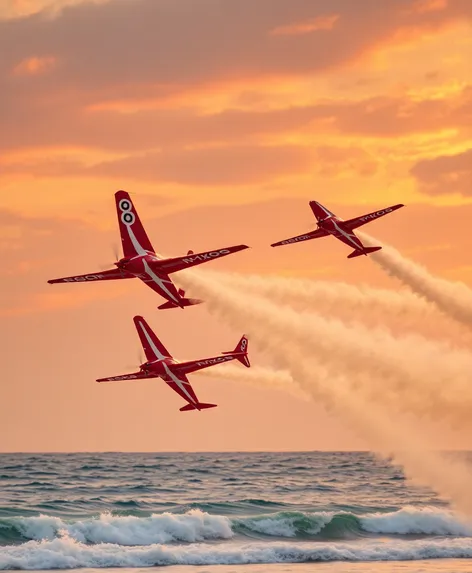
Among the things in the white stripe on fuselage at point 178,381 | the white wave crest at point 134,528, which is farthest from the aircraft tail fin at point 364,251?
the white wave crest at point 134,528

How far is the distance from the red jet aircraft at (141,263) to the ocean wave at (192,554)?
13.4 metres

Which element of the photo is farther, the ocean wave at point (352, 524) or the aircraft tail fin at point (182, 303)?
the ocean wave at point (352, 524)

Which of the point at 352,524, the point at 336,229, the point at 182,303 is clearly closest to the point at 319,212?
the point at 336,229

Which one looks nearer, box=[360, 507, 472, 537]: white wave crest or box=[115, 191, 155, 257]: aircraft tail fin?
box=[115, 191, 155, 257]: aircraft tail fin

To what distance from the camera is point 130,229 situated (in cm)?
6962

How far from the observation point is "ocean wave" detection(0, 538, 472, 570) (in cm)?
6297

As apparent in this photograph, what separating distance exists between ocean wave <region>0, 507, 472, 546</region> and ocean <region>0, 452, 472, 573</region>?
0.25 feet

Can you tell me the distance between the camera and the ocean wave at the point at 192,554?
207 ft

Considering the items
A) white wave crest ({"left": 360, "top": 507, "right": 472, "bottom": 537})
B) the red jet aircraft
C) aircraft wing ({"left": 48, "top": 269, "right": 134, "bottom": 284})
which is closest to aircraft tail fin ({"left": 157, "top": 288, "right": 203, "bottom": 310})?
the red jet aircraft

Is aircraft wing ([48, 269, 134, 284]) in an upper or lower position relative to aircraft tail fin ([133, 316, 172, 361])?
upper

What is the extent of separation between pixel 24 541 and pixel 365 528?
20.8 meters

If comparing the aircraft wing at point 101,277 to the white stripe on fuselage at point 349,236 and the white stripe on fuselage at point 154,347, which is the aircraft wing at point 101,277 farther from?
the white stripe on fuselage at point 349,236

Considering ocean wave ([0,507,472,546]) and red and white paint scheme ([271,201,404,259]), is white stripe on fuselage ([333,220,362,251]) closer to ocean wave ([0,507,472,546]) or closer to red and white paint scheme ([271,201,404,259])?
red and white paint scheme ([271,201,404,259])

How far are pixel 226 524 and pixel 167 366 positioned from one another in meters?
10.9
